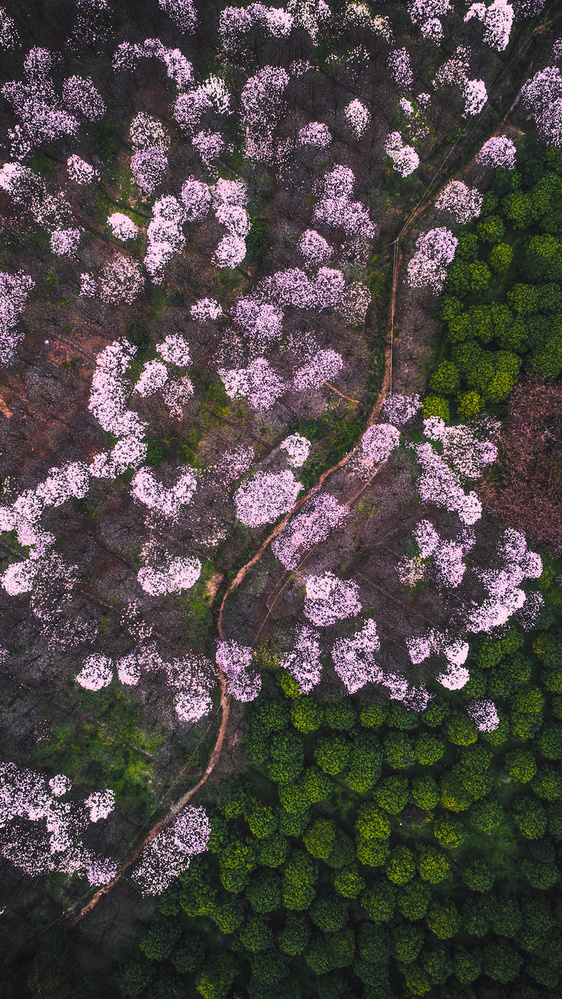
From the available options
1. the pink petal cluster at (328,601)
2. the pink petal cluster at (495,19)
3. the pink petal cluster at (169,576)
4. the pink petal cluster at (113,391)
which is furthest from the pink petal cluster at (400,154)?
the pink petal cluster at (169,576)

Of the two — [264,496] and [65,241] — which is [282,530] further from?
[65,241]

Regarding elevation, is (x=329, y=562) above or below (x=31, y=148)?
below

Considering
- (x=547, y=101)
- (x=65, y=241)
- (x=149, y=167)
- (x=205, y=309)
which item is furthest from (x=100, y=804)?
(x=547, y=101)

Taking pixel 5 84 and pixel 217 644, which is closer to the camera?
pixel 5 84

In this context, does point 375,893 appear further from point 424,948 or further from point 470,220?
point 470,220

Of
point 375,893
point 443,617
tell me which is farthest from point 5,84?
point 375,893

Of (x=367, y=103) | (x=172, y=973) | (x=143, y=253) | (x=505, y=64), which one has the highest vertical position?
(x=505, y=64)
